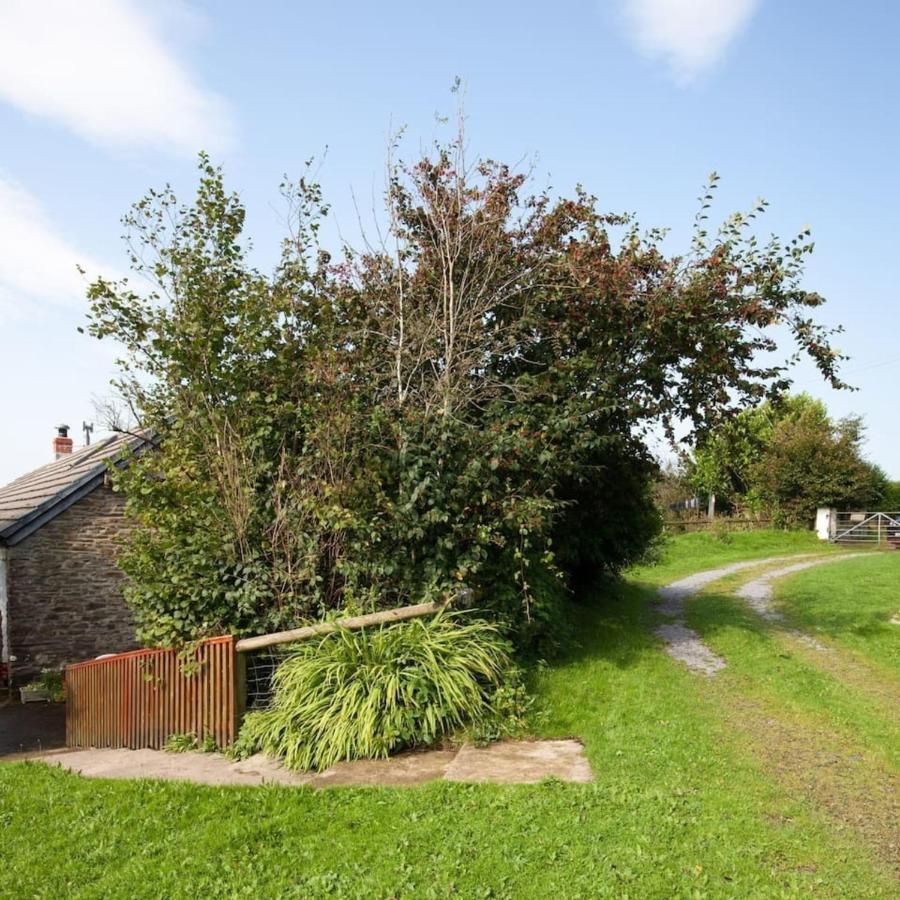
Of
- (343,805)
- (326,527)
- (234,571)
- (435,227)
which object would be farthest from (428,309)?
(343,805)

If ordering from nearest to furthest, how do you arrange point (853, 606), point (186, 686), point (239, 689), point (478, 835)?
point (478, 835), point (239, 689), point (186, 686), point (853, 606)

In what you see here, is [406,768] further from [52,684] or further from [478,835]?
[52,684]

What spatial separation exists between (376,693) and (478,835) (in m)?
2.24

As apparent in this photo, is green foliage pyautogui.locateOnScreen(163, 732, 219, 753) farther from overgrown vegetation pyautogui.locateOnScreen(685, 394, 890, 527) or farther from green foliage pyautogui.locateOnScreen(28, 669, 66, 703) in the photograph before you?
overgrown vegetation pyautogui.locateOnScreen(685, 394, 890, 527)

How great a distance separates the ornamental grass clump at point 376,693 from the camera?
21.0 ft

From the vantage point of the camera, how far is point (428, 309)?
9.58m

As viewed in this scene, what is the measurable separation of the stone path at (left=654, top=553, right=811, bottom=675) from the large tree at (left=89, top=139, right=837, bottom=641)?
1852mm

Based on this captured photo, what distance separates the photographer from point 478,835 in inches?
180

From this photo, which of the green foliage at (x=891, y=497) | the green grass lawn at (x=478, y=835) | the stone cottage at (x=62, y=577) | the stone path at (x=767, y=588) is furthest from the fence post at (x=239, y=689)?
the green foliage at (x=891, y=497)

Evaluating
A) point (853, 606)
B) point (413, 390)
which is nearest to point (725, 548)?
point (853, 606)

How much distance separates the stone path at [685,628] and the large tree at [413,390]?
185 cm

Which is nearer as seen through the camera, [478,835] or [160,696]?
[478,835]

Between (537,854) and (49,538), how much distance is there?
13.2m

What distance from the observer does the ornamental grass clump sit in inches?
252
